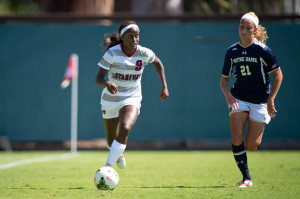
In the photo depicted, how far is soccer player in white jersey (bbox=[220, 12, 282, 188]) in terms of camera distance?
7691 mm

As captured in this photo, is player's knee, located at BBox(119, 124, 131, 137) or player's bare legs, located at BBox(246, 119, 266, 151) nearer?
player's knee, located at BBox(119, 124, 131, 137)

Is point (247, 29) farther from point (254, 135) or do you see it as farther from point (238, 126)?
point (254, 135)

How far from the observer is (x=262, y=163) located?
1168cm

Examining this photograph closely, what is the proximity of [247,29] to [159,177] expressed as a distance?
2919mm

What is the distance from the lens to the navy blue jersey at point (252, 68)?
305 inches

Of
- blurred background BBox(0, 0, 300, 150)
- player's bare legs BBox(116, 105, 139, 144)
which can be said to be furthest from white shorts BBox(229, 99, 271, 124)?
blurred background BBox(0, 0, 300, 150)

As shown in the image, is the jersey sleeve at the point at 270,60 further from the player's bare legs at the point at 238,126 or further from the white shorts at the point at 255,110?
the player's bare legs at the point at 238,126

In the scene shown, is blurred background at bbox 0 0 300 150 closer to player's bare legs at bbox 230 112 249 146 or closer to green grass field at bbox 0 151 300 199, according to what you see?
green grass field at bbox 0 151 300 199

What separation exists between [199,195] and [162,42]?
32.0 ft

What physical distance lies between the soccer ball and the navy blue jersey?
87.2 inches

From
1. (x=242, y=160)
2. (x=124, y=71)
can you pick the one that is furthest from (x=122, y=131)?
(x=242, y=160)

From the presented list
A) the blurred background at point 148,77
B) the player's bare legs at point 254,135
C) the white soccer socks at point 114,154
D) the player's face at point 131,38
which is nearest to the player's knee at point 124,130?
the white soccer socks at point 114,154

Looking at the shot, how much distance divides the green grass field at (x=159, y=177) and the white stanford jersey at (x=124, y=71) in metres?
1.27

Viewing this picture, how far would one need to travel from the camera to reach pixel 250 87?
788cm
